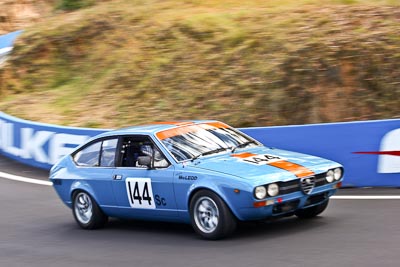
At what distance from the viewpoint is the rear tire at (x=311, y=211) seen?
9.45 meters

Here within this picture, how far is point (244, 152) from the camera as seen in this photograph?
935 centimetres

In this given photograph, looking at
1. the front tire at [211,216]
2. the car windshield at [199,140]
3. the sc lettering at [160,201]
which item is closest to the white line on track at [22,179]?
the car windshield at [199,140]

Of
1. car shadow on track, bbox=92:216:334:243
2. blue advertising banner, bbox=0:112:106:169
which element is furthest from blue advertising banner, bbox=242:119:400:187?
blue advertising banner, bbox=0:112:106:169

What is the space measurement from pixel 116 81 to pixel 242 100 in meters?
5.96

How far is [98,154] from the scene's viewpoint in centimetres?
1031

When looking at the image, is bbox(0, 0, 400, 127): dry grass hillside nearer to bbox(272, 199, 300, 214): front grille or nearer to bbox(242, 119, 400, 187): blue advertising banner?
bbox(242, 119, 400, 187): blue advertising banner

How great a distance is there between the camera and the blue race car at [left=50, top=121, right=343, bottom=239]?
8359 mm

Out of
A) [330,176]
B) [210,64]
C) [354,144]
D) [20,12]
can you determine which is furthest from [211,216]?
[20,12]

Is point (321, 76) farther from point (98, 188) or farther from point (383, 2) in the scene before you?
point (98, 188)

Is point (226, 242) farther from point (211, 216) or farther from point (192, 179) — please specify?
point (192, 179)

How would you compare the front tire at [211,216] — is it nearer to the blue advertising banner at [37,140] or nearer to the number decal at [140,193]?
the number decal at [140,193]

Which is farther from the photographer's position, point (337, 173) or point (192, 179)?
point (337, 173)

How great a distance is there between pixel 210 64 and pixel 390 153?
8990mm

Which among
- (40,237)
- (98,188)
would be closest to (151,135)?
(98,188)
